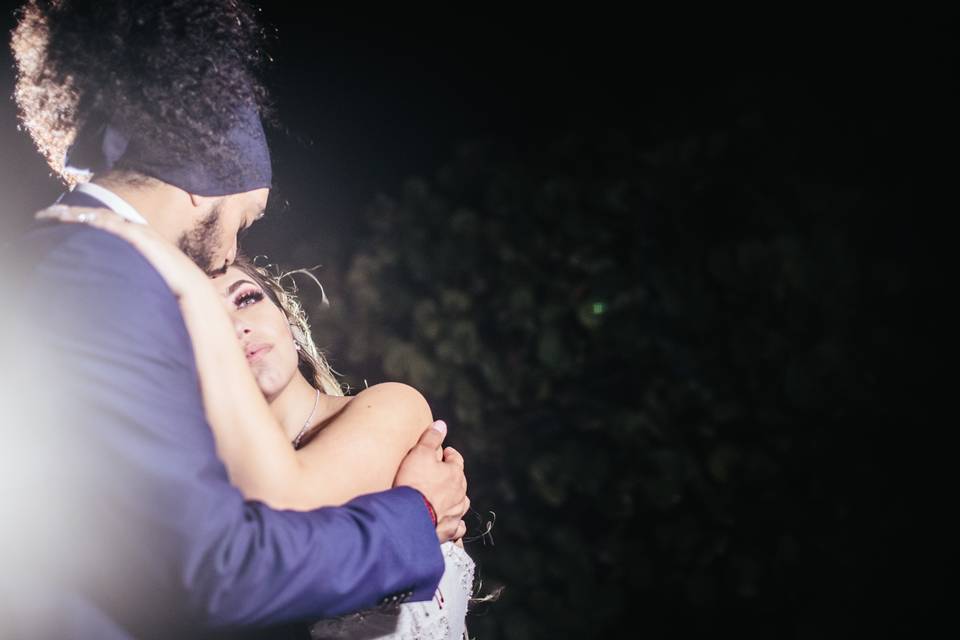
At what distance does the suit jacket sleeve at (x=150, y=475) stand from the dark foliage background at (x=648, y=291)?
1269 mm

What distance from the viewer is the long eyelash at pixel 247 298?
207cm

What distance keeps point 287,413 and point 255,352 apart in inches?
8.2

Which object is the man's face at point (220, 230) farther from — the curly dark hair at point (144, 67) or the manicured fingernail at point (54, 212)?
the manicured fingernail at point (54, 212)

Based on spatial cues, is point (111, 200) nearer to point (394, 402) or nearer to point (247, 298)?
point (247, 298)

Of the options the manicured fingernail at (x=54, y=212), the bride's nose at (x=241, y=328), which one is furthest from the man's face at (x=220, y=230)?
the bride's nose at (x=241, y=328)

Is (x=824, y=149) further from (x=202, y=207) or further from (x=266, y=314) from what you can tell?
(x=202, y=207)

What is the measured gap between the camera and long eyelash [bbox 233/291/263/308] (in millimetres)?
2072

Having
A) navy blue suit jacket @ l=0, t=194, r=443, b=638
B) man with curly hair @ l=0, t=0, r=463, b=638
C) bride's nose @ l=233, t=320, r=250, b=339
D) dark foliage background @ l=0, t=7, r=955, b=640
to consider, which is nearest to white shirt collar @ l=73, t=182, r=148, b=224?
man with curly hair @ l=0, t=0, r=463, b=638

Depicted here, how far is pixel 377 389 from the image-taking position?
6.83 ft

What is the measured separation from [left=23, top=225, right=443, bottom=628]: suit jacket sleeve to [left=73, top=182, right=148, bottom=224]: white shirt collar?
0.42 ft

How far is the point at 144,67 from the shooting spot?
1459mm

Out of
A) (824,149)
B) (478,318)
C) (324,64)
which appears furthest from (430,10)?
(824,149)

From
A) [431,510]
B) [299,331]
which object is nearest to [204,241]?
[431,510]

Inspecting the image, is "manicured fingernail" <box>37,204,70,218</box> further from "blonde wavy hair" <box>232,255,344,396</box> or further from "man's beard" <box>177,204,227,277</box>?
"blonde wavy hair" <box>232,255,344,396</box>
